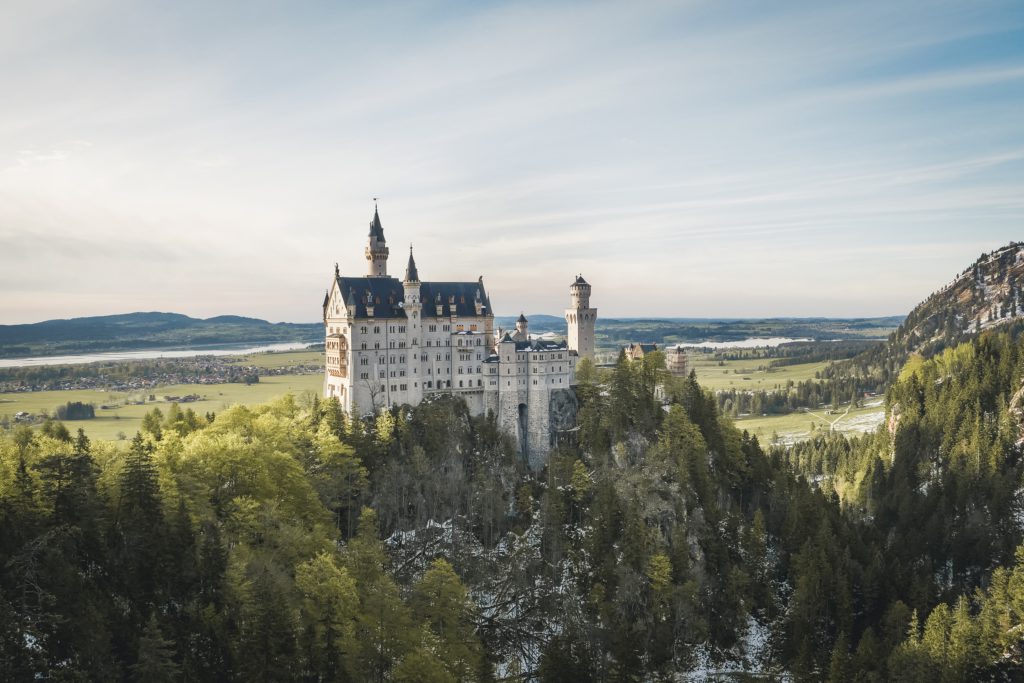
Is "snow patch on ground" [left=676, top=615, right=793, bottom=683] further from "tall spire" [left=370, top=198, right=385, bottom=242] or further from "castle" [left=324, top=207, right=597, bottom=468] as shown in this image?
"tall spire" [left=370, top=198, right=385, bottom=242]

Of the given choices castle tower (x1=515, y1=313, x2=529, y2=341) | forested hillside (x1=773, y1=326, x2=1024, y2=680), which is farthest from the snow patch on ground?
castle tower (x1=515, y1=313, x2=529, y2=341)

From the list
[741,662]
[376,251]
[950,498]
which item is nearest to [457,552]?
[741,662]

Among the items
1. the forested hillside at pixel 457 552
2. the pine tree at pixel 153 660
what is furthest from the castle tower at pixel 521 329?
the pine tree at pixel 153 660

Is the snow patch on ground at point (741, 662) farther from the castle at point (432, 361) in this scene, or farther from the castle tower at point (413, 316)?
the castle tower at point (413, 316)

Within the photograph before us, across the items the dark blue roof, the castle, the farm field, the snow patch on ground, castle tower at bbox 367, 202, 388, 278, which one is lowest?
the snow patch on ground

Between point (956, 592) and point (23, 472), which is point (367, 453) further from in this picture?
point (956, 592)
